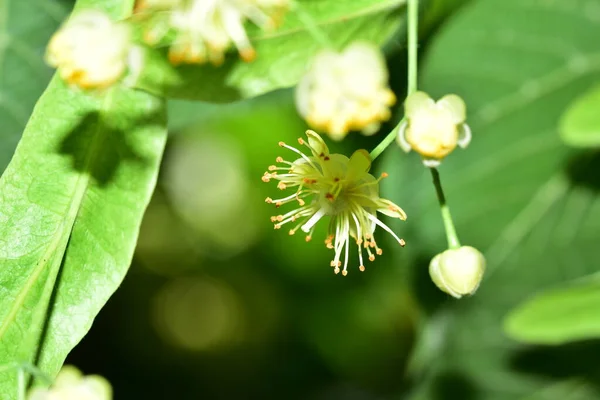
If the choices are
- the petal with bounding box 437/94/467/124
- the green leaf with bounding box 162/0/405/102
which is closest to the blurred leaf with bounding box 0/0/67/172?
the green leaf with bounding box 162/0/405/102

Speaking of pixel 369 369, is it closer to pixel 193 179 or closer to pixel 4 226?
pixel 193 179

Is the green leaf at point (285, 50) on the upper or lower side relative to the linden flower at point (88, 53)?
upper

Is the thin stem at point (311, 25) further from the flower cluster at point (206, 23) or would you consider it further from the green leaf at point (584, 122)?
the green leaf at point (584, 122)

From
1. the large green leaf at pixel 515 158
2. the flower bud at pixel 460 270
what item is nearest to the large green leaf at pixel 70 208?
the flower bud at pixel 460 270

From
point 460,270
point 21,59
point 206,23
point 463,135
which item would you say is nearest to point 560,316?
point 460,270

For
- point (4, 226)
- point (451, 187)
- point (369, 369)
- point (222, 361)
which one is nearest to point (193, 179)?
point (222, 361)

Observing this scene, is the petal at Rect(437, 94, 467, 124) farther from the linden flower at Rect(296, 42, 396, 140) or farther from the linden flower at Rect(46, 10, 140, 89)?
the linden flower at Rect(46, 10, 140, 89)

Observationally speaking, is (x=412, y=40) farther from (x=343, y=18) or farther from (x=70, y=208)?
(x=70, y=208)
